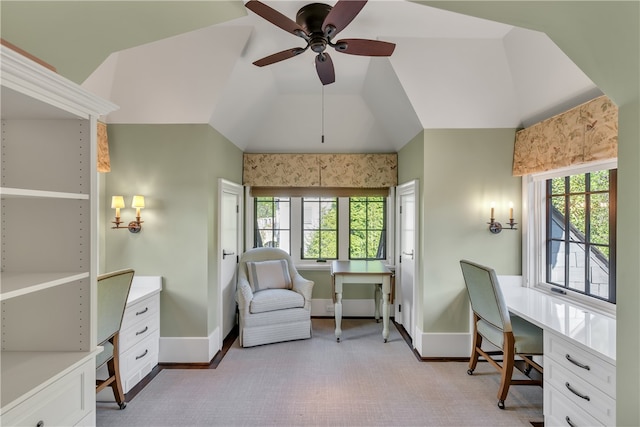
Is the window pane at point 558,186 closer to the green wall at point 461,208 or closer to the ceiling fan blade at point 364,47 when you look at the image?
the green wall at point 461,208

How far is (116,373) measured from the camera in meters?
2.19

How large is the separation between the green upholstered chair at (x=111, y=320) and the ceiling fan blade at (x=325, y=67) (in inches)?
75.9

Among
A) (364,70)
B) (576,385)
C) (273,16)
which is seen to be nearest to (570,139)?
(576,385)

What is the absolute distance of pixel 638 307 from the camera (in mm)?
1110

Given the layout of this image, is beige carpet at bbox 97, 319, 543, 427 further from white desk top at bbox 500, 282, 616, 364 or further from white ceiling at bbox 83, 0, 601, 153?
white ceiling at bbox 83, 0, 601, 153

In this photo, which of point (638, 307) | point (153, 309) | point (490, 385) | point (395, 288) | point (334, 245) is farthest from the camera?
point (334, 245)

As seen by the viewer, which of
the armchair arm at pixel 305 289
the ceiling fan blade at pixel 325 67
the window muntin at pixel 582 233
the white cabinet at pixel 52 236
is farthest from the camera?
the armchair arm at pixel 305 289

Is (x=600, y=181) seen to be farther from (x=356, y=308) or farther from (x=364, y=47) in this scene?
(x=356, y=308)

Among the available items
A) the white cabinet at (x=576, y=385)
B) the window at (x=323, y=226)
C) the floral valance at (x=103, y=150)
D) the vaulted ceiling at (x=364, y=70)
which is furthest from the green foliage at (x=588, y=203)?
the floral valance at (x=103, y=150)

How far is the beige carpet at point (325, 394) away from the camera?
2.13 m

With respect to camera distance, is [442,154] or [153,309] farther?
[442,154]

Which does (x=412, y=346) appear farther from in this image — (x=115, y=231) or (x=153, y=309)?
(x=115, y=231)

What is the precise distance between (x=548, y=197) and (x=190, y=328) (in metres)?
3.60

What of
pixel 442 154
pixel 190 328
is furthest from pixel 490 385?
pixel 190 328
